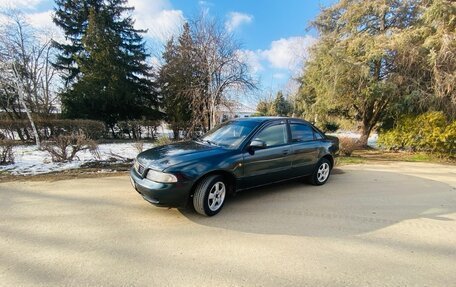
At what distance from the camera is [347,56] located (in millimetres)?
11602

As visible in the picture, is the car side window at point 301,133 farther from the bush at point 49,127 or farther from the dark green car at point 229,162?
the bush at point 49,127

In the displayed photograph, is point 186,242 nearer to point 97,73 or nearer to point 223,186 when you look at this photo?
point 223,186

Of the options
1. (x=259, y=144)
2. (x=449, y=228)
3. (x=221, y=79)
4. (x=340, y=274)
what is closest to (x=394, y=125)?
(x=221, y=79)

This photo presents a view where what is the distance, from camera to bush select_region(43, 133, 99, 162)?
746cm

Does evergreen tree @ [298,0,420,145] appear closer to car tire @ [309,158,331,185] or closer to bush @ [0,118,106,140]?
car tire @ [309,158,331,185]

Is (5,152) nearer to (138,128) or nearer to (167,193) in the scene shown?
(167,193)

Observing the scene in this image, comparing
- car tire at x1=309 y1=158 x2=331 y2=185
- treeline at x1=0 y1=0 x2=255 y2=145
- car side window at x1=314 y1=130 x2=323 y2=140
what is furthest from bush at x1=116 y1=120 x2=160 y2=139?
car tire at x1=309 y1=158 x2=331 y2=185

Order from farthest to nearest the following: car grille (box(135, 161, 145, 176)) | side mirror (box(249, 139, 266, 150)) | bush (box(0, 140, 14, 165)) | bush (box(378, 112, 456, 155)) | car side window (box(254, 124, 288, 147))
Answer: bush (box(378, 112, 456, 155)) < bush (box(0, 140, 14, 165)) < car side window (box(254, 124, 288, 147)) < side mirror (box(249, 139, 266, 150)) < car grille (box(135, 161, 145, 176))

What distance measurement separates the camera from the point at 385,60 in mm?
11656

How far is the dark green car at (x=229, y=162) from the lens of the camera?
3.65 m

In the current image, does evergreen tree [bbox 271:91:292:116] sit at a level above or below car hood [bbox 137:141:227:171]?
above

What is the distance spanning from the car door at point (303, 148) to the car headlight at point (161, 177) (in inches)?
98.6

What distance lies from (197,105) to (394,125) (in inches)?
388

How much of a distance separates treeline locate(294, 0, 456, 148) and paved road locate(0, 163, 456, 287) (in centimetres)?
708
